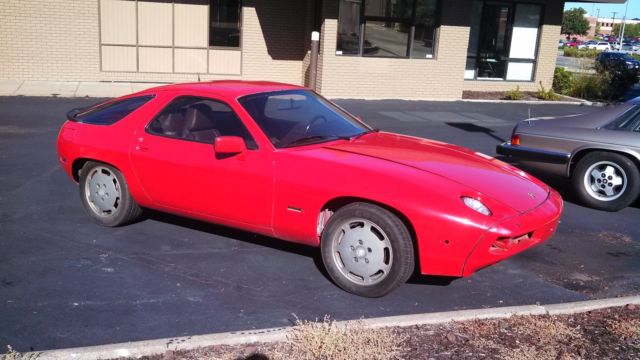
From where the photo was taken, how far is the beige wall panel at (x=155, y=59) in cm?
1745

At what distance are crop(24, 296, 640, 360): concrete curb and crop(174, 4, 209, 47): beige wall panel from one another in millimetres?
14829

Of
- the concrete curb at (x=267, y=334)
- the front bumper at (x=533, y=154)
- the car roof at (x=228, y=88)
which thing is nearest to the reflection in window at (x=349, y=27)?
the front bumper at (x=533, y=154)

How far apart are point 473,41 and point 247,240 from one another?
15.7 meters

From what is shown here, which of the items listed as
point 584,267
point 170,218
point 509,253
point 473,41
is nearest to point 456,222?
point 509,253

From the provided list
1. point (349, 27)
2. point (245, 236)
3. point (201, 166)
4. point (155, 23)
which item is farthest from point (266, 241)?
point (155, 23)

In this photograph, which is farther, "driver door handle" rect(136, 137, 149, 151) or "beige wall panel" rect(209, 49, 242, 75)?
"beige wall panel" rect(209, 49, 242, 75)

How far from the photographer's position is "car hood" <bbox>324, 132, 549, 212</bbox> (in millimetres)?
4742

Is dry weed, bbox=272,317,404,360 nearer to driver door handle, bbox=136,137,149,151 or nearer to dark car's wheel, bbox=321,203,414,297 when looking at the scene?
dark car's wheel, bbox=321,203,414,297

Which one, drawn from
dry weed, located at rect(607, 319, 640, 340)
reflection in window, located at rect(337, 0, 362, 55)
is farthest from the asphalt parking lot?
reflection in window, located at rect(337, 0, 362, 55)

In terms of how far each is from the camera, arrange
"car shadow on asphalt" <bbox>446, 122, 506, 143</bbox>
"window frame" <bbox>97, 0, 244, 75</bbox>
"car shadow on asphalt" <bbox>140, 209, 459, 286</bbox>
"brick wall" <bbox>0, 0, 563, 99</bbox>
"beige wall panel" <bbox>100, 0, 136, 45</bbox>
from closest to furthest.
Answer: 1. "car shadow on asphalt" <bbox>140, 209, 459, 286</bbox>
2. "car shadow on asphalt" <bbox>446, 122, 506, 143</bbox>
3. "brick wall" <bbox>0, 0, 563, 99</bbox>
4. "beige wall panel" <bbox>100, 0, 136, 45</bbox>
5. "window frame" <bbox>97, 0, 244, 75</bbox>

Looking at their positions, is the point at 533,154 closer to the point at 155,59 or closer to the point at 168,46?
the point at 168,46

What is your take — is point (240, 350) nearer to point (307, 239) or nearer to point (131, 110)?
point (307, 239)

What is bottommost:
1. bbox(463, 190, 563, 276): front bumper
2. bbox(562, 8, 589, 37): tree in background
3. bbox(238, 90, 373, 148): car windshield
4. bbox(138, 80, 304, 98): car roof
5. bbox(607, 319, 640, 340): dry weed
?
bbox(607, 319, 640, 340): dry weed

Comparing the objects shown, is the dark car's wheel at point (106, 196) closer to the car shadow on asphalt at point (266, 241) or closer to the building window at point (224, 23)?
the car shadow on asphalt at point (266, 241)
